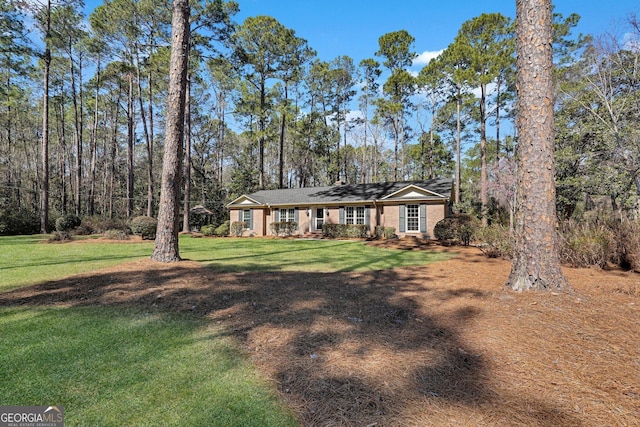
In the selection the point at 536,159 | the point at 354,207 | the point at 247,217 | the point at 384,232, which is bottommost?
the point at 384,232

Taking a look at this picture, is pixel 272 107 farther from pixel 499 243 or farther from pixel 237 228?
pixel 499 243

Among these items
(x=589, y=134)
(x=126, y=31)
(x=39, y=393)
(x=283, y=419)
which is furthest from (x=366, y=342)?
(x=126, y=31)

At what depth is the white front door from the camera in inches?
789

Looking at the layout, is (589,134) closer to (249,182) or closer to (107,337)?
(107,337)

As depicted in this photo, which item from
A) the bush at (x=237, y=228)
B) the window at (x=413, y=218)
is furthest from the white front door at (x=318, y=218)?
the window at (x=413, y=218)

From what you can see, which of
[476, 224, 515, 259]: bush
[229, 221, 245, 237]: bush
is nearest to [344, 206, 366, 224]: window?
[229, 221, 245, 237]: bush

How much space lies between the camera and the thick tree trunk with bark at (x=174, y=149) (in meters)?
7.02

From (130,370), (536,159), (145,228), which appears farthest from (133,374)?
(145,228)

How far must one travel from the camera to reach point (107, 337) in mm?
3094

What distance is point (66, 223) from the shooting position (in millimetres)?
16203

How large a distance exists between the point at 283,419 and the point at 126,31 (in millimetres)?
26008

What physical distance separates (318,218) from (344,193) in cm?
266

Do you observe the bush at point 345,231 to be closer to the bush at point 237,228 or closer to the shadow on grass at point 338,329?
the bush at point 237,228

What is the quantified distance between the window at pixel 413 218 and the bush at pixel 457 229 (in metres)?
1.61
